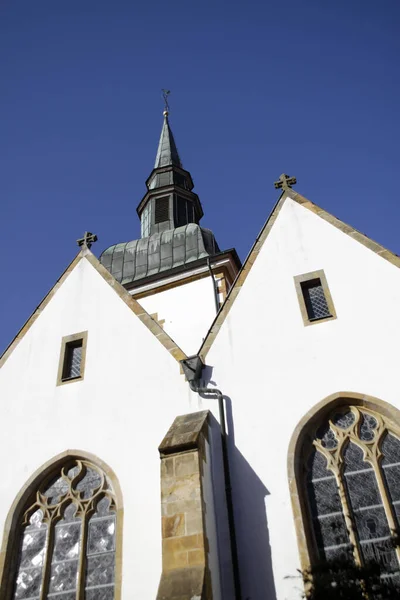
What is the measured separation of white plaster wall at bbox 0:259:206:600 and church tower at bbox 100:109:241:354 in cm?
379

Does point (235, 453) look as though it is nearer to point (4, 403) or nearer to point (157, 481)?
point (157, 481)

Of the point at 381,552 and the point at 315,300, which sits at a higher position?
the point at 315,300

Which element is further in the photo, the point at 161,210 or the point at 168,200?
the point at 168,200

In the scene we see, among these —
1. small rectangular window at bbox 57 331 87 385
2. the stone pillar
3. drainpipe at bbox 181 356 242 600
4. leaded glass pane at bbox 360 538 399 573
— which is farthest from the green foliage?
small rectangular window at bbox 57 331 87 385

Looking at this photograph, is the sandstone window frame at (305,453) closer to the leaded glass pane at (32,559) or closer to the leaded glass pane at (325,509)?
the leaded glass pane at (325,509)

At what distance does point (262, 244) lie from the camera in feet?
39.3

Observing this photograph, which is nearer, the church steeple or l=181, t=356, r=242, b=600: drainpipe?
l=181, t=356, r=242, b=600: drainpipe

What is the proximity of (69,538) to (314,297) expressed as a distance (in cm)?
556

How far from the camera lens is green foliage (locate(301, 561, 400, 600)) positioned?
5.54 meters

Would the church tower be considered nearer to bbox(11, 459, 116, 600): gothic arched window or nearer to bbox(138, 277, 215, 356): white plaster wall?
bbox(138, 277, 215, 356): white plaster wall

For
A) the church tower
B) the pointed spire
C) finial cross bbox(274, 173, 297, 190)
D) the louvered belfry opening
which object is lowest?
finial cross bbox(274, 173, 297, 190)

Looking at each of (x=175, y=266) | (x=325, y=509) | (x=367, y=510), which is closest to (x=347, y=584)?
(x=367, y=510)

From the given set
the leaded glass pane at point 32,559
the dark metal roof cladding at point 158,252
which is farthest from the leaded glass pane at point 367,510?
the dark metal roof cladding at point 158,252

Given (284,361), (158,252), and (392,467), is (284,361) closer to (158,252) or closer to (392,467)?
(392,467)
